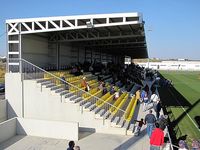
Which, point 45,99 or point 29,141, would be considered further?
point 45,99

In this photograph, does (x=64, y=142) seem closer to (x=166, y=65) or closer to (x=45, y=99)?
(x=45, y=99)

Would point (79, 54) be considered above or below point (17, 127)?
above

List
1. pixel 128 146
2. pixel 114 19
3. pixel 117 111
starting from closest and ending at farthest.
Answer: pixel 128 146 → pixel 117 111 → pixel 114 19

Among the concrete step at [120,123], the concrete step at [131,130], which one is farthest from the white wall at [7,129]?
the concrete step at [131,130]

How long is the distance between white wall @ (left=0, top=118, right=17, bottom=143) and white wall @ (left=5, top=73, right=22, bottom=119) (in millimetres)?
2262

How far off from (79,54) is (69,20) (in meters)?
13.4

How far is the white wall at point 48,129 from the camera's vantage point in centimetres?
1317

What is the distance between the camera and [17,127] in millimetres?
13945

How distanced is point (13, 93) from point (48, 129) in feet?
11.7

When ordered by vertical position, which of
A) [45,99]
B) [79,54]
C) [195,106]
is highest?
[79,54]

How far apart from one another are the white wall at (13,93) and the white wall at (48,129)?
2.13 metres

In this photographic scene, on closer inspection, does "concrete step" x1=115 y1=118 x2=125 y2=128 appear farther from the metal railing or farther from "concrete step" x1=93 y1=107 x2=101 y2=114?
"concrete step" x1=93 y1=107 x2=101 y2=114

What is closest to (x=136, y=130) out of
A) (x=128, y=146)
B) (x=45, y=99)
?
(x=128, y=146)

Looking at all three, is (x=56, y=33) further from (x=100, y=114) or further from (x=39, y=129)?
(x=39, y=129)
